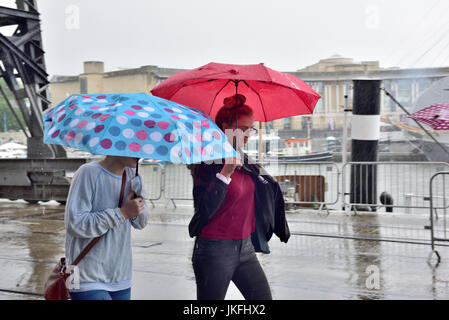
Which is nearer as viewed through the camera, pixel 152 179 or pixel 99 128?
pixel 99 128

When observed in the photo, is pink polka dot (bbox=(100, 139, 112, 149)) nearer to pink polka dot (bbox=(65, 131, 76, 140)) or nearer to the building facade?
pink polka dot (bbox=(65, 131, 76, 140))

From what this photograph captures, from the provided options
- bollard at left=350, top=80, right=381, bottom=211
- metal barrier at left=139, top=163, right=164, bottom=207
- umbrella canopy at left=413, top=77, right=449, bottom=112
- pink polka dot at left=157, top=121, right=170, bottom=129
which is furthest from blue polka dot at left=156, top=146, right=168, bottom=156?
metal barrier at left=139, top=163, right=164, bottom=207

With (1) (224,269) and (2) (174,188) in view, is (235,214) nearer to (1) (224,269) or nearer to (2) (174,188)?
(1) (224,269)

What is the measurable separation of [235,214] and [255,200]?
20 cm

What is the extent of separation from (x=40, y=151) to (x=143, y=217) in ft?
44.6

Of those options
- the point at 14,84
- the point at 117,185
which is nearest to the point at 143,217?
the point at 117,185

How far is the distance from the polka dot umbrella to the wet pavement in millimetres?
3202

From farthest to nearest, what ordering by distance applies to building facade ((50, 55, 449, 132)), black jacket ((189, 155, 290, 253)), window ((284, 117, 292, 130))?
window ((284, 117, 292, 130))
building facade ((50, 55, 449, 132))
black jacket ((189, 155, 290, 253))

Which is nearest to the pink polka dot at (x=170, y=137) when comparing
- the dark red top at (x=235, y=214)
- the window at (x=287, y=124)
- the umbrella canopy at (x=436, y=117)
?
the dark red top at (x=235, y=214)

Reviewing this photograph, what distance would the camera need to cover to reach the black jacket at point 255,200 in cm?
334

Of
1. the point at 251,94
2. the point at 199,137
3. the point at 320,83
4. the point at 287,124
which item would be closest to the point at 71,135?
the point at 199,137

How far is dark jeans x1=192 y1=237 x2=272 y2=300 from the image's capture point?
11.1 feet

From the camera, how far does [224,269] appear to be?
340 centimetres

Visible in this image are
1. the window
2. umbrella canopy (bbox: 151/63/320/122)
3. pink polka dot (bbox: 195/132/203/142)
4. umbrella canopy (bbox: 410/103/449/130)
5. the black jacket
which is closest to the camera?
pink polka dot (bbox: 195/132/203/142)
